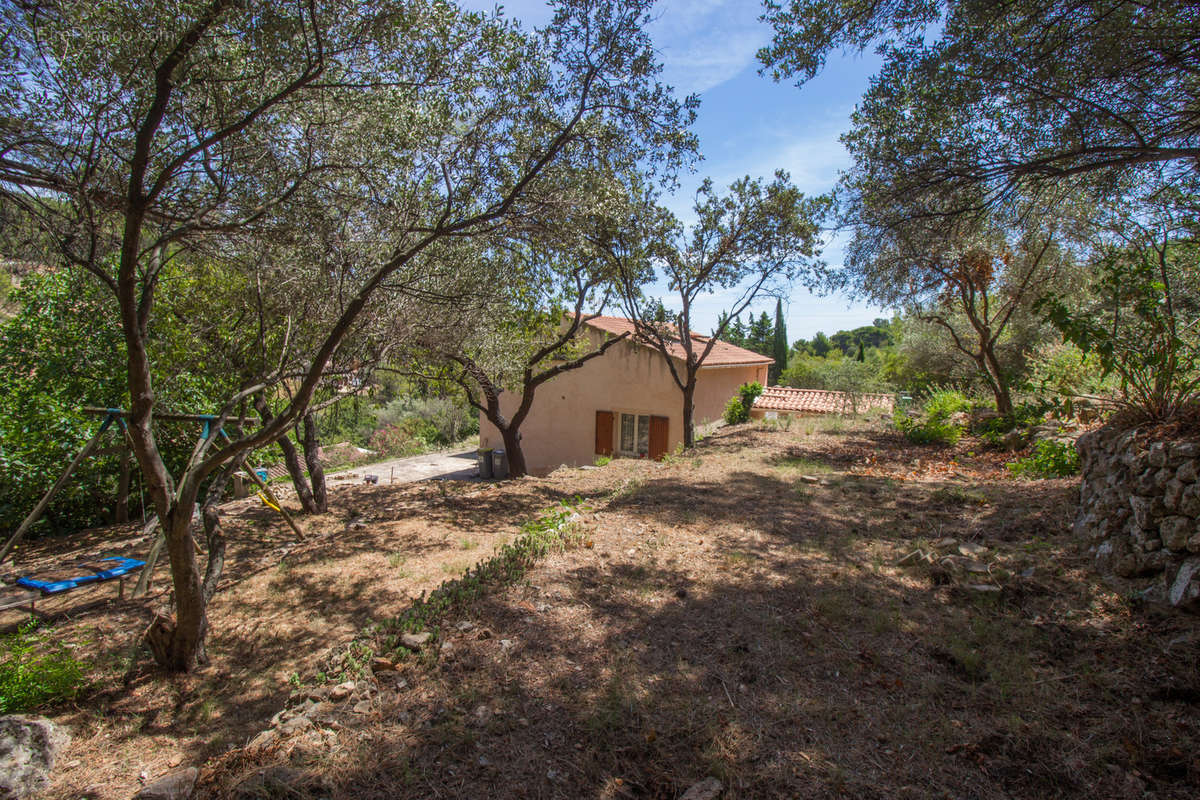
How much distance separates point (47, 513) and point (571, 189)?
32.4ft

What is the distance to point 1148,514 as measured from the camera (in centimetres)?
362

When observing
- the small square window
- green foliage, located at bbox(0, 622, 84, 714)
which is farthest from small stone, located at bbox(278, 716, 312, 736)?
the small square window

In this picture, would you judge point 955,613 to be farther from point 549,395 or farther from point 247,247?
point 549,395

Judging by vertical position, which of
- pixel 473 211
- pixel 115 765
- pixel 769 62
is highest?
pixel 769 62

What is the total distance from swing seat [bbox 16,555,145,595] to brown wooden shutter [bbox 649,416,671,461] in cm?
1336

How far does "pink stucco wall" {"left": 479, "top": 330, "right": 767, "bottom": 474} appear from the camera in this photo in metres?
17.8

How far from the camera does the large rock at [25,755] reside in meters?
2.92

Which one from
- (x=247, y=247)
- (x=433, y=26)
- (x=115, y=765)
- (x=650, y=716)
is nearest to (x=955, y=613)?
(x=650, y=716)

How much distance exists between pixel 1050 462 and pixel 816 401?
14363 mm

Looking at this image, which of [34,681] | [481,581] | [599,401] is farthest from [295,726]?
[599,401]

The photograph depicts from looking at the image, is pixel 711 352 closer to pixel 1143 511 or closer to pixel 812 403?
pixel 812 403

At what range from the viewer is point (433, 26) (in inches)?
180

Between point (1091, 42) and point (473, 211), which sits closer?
point (1091, 42)

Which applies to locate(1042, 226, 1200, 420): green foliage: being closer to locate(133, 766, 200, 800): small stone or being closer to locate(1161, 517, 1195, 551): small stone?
locate(1161, 517, 1195, 551): small stone
